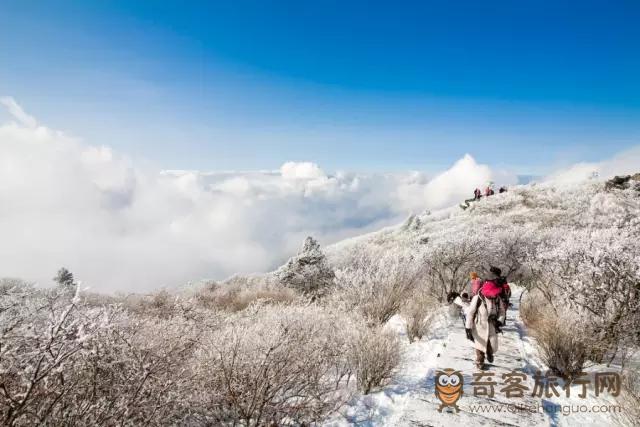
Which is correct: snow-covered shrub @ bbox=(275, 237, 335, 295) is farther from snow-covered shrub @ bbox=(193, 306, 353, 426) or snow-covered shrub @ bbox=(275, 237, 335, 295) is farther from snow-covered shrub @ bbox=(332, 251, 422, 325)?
snow-covered shrub @ bbox=(193, 306, 353, 426)

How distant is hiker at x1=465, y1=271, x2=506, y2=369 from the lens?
254 inches

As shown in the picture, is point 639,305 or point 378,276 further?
point 378,276

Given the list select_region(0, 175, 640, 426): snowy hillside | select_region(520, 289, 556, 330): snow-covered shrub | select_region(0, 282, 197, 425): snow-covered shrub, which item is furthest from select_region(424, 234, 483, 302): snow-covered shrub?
select_region(0, 282, 197, 425): snow-covered shrub

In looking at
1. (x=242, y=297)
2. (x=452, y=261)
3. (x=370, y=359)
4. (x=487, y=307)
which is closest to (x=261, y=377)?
(x=370, y=359)

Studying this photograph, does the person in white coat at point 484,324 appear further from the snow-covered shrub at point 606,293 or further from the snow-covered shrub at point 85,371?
the snow-covered shrub at point 85,371

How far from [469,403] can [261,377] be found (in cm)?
327

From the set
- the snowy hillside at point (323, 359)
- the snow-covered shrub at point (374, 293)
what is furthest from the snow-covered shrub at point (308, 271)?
the snowy hillside at point (323, 359)

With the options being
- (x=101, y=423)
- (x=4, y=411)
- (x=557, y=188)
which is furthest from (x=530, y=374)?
(x=557, y=188)

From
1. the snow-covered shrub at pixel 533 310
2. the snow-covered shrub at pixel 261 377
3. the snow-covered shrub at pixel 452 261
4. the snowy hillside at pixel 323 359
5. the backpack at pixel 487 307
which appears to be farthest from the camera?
the snow-covered shrub at pixel 452 261

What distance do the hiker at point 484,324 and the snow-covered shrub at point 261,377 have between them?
10.3ft

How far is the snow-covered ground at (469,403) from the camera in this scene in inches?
189

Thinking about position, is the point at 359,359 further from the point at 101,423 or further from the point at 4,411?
the point at 4,411

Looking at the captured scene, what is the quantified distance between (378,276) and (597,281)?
5203mm

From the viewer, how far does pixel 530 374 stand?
20.7 ft
